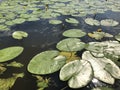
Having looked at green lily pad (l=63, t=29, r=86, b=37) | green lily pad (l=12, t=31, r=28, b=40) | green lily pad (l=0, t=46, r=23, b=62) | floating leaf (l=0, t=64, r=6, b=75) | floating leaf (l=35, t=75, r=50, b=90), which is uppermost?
green lily pad (l=63, t=29, r=86, b=37)

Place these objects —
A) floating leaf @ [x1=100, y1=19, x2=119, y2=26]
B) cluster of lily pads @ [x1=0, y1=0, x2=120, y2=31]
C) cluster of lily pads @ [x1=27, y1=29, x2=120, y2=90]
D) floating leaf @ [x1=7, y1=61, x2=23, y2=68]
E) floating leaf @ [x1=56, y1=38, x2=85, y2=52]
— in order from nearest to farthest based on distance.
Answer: cluster of lily pads @ [x1=27, y1=29, x2=120, y2=90], floating leaf @ [x1=7, y1=61, x2=23, y2=68], floating leaf @ [x1=56, y1=38, x2=85, y2=52], floating leaf @ [x1=100, y1=19, x2=119, y2=26], cluster of lily pads @ [x1=0, y1=0, x2=120, y2=31]

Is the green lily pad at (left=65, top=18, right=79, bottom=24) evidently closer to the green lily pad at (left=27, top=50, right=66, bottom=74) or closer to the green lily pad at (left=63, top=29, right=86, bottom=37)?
the green lily pad at (left=63, top=29, right=86, bottom=37)

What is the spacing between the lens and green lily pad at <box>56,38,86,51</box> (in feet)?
10.3

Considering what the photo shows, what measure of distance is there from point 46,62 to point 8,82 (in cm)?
65

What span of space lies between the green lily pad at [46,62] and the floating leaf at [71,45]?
222mm

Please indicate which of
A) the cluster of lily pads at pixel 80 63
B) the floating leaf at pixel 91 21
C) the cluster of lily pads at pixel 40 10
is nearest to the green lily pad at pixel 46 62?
the cluster of lily pads at pixel 80 63

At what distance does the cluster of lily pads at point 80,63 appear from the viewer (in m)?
2.41

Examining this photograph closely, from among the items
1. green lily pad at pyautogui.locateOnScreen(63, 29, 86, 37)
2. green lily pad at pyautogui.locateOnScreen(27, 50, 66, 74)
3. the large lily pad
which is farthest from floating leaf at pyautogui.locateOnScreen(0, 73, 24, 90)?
green lily pad at pyautogui.locateOnScreen(63, 29, 86, 37)

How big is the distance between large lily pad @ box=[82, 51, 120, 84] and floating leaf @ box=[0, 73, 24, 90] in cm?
108

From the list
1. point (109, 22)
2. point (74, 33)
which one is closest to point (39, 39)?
point (74, 33)

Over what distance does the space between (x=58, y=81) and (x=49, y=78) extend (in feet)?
0.46

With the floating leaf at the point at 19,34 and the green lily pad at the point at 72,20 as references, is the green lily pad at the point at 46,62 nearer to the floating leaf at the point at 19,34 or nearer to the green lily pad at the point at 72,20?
the floating leaf at the point at 19,34

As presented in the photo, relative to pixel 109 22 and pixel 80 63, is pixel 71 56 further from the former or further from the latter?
pixel 109 22

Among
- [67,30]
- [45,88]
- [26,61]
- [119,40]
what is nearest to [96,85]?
[45,88]
